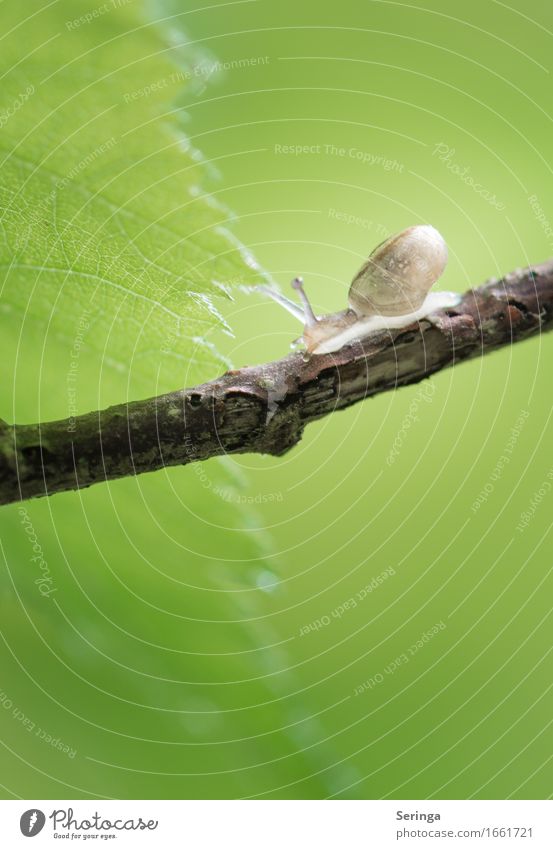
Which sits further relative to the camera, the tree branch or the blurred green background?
the blurred green background

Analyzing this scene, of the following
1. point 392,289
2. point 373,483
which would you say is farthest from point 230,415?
point 373,483

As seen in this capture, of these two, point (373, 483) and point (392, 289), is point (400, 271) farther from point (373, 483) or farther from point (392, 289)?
point (373, 483)

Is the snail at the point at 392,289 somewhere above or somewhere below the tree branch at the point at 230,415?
above

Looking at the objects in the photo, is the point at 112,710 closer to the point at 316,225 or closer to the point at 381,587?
the point at 381,587

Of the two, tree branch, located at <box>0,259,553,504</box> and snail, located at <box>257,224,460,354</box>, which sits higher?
snail, located at <box>257,224,460,354</box>
